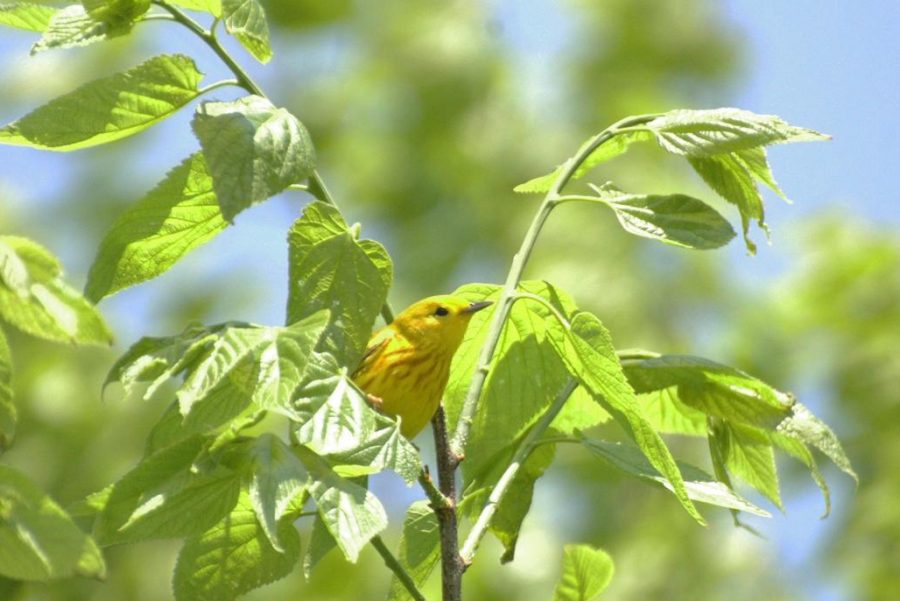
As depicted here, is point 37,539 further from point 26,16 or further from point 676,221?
point 676,221

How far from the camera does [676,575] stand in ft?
23.8

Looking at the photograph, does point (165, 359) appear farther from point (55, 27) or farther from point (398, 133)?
point (398, 133)

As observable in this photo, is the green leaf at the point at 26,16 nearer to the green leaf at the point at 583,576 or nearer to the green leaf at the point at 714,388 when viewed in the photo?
the green leaf at the point at 714,388

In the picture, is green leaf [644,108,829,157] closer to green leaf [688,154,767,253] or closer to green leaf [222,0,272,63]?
green leaf [688,154,767,253]

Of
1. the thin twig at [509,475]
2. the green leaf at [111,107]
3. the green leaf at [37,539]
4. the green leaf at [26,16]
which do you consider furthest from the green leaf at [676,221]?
the green leaf at [37,539]

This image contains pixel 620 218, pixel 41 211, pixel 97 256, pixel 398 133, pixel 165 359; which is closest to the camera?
pixel 165 359

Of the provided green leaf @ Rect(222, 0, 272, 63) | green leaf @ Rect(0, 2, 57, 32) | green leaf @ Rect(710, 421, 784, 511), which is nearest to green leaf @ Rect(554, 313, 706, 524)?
green leaf @ Rect(710, 421, 784, 511)

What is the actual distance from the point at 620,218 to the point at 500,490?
0.43 metres

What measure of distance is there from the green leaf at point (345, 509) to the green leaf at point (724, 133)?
0.66 metres

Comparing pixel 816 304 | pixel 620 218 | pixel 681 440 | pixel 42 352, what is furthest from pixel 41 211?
pixel 620 218

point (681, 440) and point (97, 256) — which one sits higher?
point (97, 256)

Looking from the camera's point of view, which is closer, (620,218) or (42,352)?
(620,218)

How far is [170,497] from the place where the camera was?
1415 millimetres

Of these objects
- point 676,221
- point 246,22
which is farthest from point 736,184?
point 246,22
